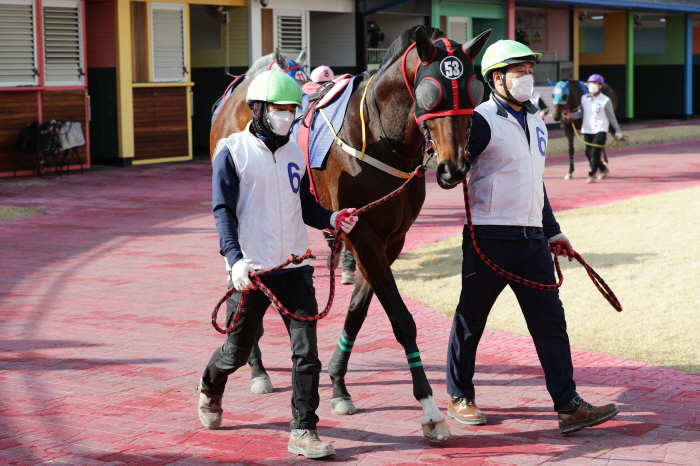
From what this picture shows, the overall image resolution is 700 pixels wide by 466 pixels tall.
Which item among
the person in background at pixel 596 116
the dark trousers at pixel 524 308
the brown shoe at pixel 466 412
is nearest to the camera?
the dark trousers at pixel 524 308

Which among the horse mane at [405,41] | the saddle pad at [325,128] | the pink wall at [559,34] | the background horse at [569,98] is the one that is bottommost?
the saddle pad at [325,128]

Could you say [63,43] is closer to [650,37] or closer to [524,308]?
[524,308]

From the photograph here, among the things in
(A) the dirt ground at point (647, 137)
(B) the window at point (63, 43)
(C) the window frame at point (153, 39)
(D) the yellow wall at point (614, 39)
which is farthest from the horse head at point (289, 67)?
(D) the yellow wall at point (614, 39)

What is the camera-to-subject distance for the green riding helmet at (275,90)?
4230 mm

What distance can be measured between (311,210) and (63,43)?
49.9 ft

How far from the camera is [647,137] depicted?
26797 millimetres

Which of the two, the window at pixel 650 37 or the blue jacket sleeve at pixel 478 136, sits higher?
the window at pixel 650 37

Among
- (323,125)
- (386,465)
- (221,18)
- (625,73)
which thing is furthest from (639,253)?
(625,73)

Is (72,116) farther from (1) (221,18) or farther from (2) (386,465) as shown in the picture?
(2) (386,465)

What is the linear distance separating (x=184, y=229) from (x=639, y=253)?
591 cm

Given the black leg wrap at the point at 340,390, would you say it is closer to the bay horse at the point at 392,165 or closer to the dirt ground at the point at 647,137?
the bay horse at the point at 392,165

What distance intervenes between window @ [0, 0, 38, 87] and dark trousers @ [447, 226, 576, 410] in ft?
47.2

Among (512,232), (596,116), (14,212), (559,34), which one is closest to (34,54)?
(14,212)

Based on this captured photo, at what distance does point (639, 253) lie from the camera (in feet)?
30.9
